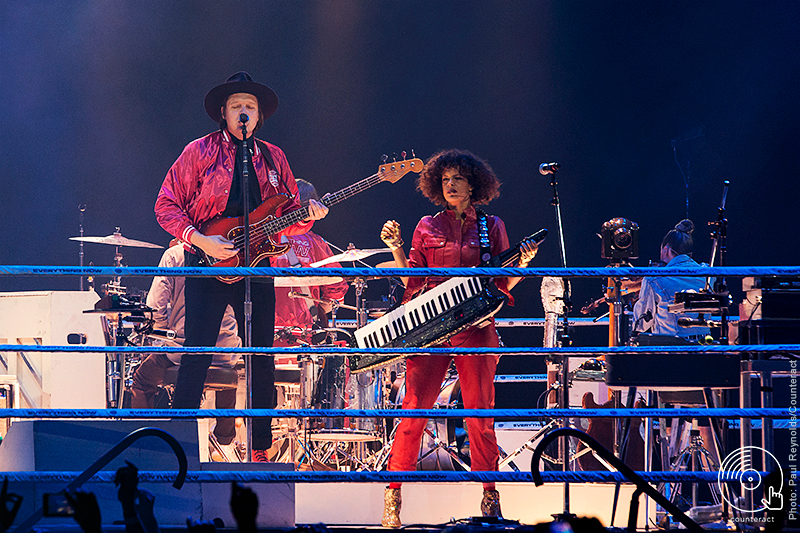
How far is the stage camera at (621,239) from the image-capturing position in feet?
12.9

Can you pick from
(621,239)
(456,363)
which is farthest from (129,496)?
(621,239)

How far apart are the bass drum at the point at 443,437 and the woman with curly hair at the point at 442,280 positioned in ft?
3.30

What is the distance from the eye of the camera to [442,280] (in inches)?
123

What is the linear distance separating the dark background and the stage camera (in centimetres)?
315

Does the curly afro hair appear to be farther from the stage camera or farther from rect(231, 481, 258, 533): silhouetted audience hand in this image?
rect(231, 481, 258, 533): silhouetted audience hand

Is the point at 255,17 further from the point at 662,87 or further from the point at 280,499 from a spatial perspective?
the point at 280,499

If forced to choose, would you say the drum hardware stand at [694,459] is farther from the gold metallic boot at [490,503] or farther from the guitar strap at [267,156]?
the guitar strap at [267,156]

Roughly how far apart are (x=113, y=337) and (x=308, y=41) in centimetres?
408

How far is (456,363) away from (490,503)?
1.96 ft

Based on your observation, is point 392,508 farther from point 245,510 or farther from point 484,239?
point 245,510

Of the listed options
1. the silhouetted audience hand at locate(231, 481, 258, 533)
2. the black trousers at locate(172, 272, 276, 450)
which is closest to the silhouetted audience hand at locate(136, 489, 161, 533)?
the silhouetted audience hand at locate(231, 481, 258, 533)

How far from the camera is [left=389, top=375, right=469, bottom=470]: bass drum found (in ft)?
13.3

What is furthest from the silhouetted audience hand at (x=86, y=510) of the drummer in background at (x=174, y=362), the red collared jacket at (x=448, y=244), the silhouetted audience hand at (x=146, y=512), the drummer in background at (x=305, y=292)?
the drummer in background at (x=305, y=292)

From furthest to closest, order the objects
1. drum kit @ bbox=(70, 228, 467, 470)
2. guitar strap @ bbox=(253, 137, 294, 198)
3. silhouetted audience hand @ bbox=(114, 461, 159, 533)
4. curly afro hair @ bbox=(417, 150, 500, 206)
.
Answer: drum kit @ bbox=(70, 228, 467, 470) < guitar strap @ bbox=(253, 137, 294, 198) < curly afro hair @ bbox=(417, 150, 500, 206) < silhouetted audience hand @ bbox=(114, 461, 159, 533)
